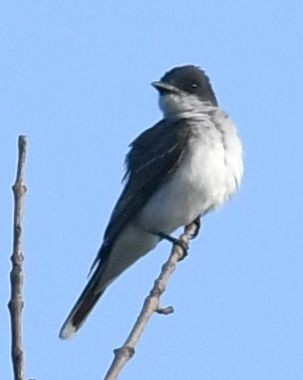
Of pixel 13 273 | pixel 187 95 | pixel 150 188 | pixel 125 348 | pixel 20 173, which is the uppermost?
pixel 187 95

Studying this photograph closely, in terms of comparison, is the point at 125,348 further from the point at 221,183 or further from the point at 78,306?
the point at 221,183

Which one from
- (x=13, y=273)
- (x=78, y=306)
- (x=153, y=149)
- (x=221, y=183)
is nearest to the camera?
(x=13, y=273)

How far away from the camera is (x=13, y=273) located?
3545 millimetres

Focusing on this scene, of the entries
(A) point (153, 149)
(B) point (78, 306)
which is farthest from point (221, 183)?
(B) point (78, 306)

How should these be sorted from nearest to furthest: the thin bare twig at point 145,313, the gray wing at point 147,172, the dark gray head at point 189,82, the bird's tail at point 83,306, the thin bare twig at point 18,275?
the thin bare twig at point 18,275 → the thin bare twig at point 145,313 → the bird's tail at point 83,306 → the gray wing at point 147,172 → the dark gray head at point 189,82

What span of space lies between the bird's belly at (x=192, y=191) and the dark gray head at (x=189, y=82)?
3.27ft

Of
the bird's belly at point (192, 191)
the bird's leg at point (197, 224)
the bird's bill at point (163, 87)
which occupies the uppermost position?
the bird's bill at point (163, 87)

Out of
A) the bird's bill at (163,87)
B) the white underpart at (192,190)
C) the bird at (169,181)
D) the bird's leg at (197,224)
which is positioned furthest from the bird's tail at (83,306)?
the bird's bill at (163,87)

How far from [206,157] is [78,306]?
1492mm

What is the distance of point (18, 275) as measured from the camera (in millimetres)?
3549

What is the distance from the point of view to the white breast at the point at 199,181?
860 centimetres

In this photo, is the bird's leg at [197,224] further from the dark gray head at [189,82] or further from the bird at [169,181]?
the dark gray head at [189,82]

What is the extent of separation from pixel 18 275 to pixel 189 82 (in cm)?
628

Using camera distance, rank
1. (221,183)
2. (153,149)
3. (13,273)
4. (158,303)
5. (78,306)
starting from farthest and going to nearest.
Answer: (153,149) → (221,183) → (78,306) → (158,303) → (13,273)
